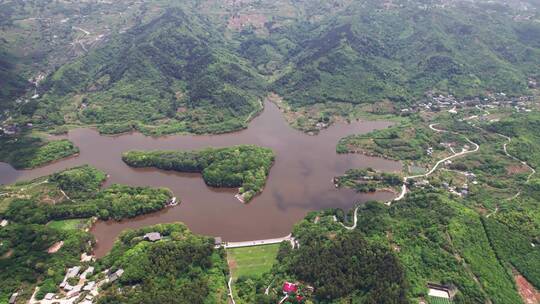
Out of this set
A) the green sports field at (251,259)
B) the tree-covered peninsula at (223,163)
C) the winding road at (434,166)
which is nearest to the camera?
the green sports field at (251,259)

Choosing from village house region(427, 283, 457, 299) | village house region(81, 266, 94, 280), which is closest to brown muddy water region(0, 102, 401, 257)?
village house region(81, 266, 94, 280)

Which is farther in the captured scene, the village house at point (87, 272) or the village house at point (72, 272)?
the village house at point (87, 272)

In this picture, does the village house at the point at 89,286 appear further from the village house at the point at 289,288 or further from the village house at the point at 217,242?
the village house at the point at 289,288

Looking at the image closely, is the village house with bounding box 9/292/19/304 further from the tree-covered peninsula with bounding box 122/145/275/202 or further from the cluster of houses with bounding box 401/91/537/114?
the cluster of houses with bounding box 401/91/537/114

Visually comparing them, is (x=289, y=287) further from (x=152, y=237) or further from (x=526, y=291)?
(x=526, y=291)

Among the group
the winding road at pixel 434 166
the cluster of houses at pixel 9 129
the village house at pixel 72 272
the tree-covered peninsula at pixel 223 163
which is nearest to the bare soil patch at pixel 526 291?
the winding road at pixel 434 166

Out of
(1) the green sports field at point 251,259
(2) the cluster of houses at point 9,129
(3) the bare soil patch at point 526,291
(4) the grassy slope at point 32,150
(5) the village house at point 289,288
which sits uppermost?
(2) the cluster of houses at point 9,129

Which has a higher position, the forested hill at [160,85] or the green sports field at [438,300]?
the forested hill at [160,85]
